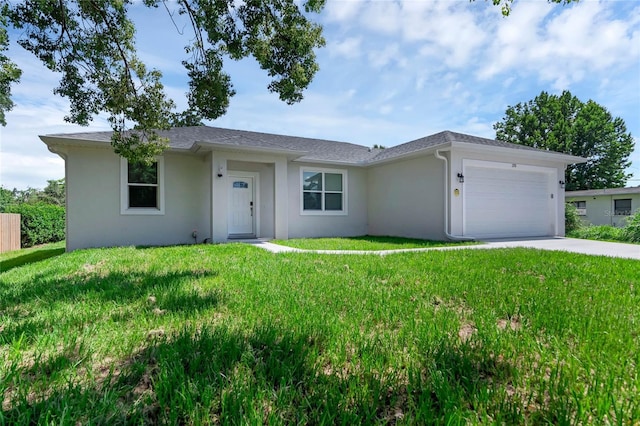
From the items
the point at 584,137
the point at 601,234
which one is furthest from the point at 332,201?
the point at 584,137

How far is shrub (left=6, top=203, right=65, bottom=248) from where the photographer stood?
14984mm

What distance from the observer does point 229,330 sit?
273cm

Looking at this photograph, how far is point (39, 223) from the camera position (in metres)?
15.7

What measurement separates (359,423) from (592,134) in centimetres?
4087

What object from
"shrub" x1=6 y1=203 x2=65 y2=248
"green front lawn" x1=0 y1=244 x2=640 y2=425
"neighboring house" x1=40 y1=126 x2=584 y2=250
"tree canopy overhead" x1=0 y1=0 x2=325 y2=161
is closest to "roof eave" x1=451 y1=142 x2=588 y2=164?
"neighboring house" x1=40 y1=126 x2=584 y2=250

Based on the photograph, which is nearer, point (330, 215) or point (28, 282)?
point (28, 282)

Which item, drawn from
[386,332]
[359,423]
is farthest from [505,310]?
[359,423]

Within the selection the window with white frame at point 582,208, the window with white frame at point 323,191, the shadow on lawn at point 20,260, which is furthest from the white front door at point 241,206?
the window with white frame at point 582,208

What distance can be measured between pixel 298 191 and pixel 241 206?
231 centimetres

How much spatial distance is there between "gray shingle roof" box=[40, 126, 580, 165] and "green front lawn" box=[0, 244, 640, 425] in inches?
273

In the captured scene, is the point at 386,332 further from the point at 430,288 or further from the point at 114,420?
the point at 114,420

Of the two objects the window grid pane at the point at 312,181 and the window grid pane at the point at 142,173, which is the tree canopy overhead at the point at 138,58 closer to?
the window grid pane at the point at 142,173

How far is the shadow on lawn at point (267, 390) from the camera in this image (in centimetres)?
164

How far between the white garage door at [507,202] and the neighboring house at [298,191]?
0.04 meters
